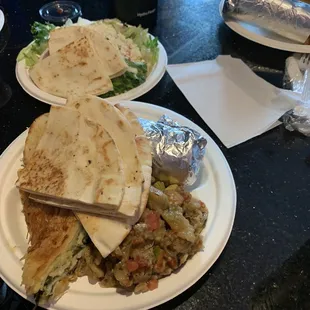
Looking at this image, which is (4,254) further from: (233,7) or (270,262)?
(233,7)

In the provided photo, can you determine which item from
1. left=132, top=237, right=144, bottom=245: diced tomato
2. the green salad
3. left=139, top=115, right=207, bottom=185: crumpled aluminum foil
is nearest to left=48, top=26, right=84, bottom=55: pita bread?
the green salad

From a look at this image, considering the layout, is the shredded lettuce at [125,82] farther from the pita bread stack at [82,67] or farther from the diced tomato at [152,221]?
the diced tomato at [152,221]

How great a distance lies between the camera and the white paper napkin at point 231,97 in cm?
156

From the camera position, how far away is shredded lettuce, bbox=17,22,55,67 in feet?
5.82

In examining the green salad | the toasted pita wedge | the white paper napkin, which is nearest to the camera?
the toasted pita wedge

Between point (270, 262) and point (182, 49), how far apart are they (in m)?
1.08

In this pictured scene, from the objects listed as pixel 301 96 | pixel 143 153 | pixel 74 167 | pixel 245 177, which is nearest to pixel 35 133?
pixel 74 167

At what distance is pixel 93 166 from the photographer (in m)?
Result: 1.12

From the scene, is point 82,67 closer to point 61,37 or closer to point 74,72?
point 74,72

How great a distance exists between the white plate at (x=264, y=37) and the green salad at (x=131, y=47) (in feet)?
1.23

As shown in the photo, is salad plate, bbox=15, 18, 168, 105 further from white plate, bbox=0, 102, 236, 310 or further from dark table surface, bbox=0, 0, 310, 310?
white plate, bbox=0, 102, 236, 310

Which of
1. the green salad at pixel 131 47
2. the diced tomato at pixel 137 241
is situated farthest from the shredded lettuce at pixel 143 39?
the diced tomato at pixel 137 241

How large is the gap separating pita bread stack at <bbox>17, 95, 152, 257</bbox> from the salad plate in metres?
0.39

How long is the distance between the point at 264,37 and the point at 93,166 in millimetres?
1092
